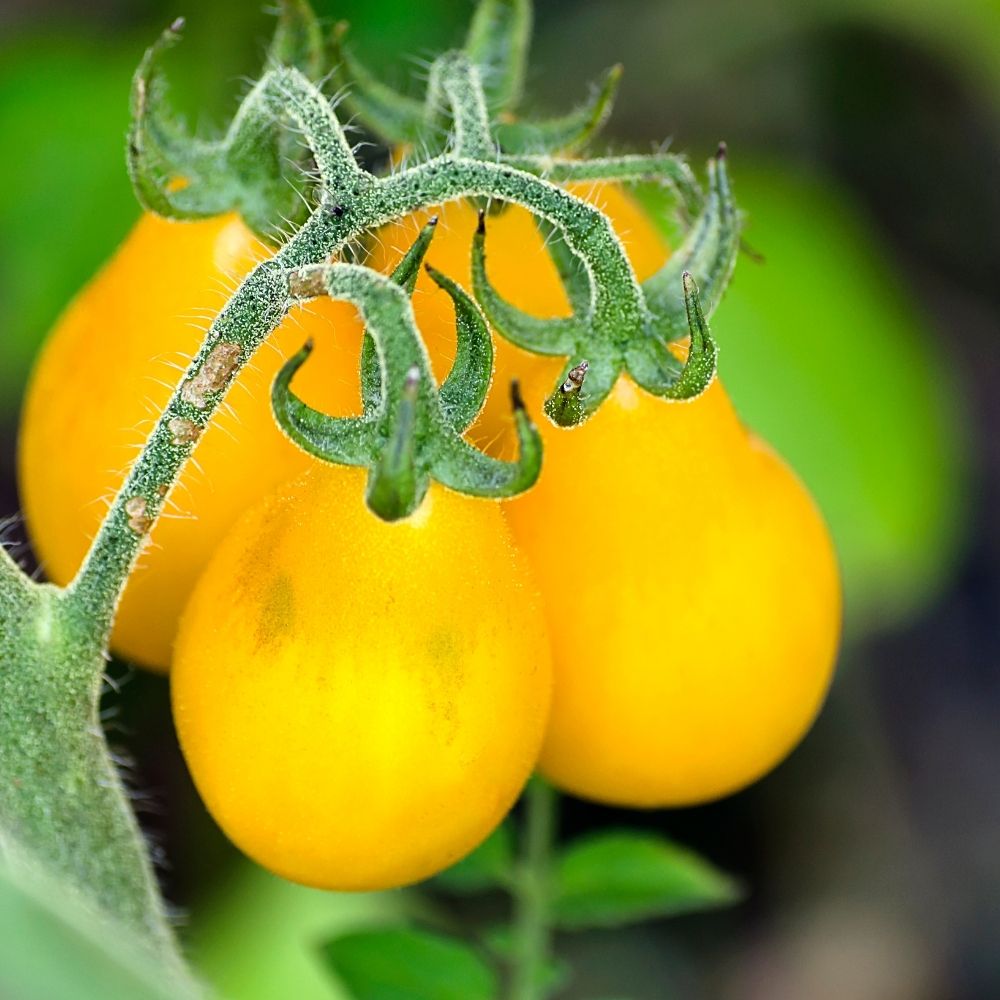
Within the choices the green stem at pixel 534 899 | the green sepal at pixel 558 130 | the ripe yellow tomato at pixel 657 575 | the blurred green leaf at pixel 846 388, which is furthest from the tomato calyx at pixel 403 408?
the blurred green leaf at pixel 846 388

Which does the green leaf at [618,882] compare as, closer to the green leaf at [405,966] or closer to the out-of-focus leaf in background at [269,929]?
the green leaf at [405,966]

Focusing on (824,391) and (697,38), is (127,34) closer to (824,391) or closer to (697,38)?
(697,38)

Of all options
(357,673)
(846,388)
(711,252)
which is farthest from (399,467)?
(846,388)

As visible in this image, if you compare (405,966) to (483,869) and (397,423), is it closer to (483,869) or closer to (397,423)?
(483,869)

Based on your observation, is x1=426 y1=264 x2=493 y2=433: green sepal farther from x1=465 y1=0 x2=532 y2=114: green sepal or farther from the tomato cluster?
x1=465 y1=0 x2=532 y2=114: green sepal

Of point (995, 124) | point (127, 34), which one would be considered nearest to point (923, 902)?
point (995, 124)

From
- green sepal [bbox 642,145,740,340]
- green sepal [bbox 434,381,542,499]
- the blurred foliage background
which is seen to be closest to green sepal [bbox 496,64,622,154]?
green sepal [bbox 642,145,740,340]
